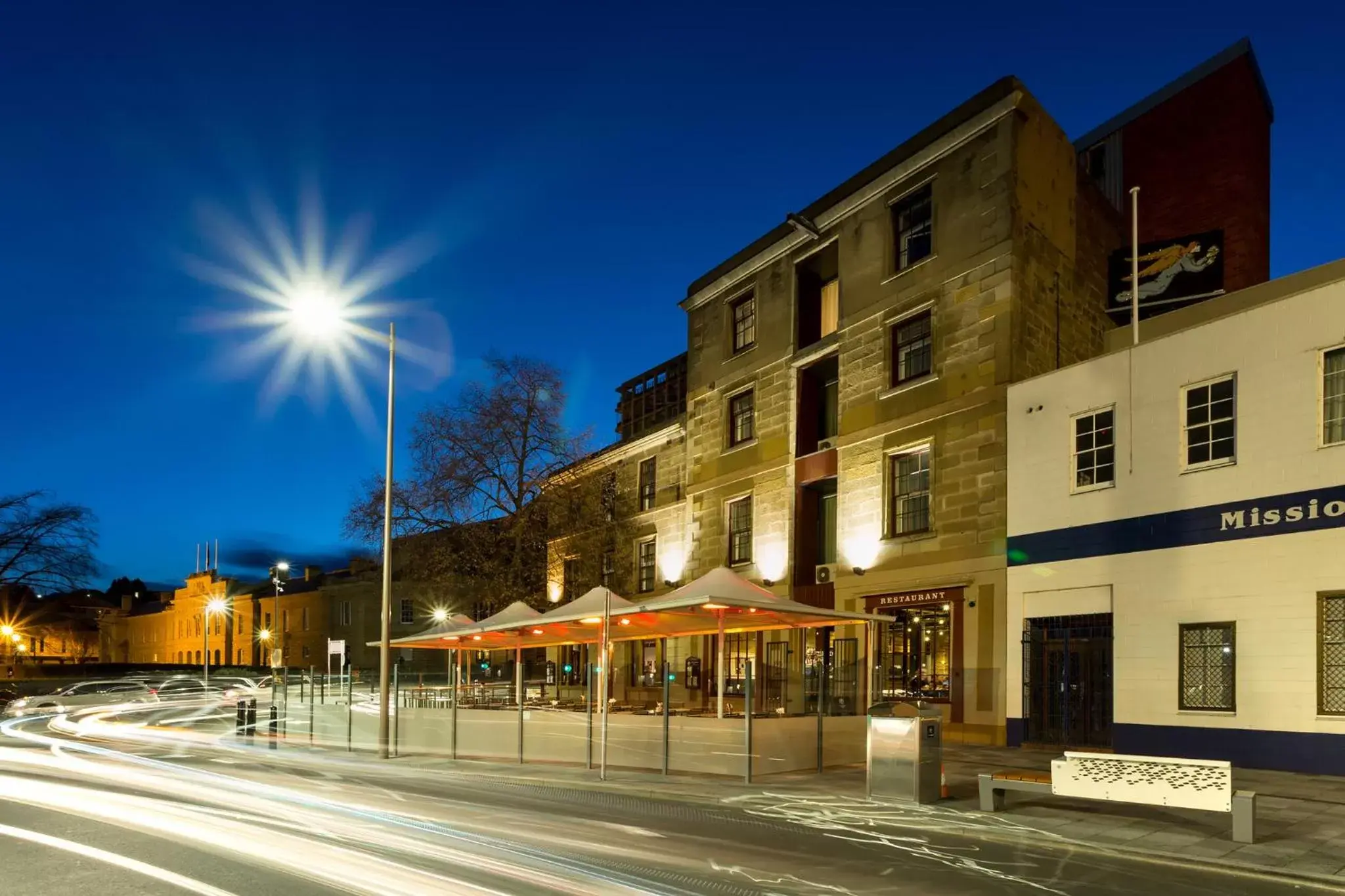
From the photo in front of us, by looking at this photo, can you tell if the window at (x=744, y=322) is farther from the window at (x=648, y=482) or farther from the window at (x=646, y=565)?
the window at (x=646, y=565)

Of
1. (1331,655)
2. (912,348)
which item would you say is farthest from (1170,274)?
(1331,655)

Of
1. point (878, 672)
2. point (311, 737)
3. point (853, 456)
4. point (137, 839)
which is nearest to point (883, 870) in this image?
point (137, 839)

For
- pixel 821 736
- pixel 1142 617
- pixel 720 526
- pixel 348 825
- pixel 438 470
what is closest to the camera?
pixel 348 825

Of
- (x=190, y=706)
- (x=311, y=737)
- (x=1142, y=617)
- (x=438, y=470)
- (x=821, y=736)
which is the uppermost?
(x=438, y=470)

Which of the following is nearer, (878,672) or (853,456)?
(878,672)

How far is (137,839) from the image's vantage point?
10727 millimetres

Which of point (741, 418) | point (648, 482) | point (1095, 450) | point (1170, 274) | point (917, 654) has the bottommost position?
point (917, 654)

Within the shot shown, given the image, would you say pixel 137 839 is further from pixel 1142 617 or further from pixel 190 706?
pixel 190 706

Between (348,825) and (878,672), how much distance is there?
1133 cm

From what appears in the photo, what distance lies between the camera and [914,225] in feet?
84.5

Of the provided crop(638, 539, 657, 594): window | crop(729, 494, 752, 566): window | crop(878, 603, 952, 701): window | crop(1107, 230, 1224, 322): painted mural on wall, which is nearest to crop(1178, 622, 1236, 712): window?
crop(878, 603, 952, 701): window

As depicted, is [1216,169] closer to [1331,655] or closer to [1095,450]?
[1095,450]

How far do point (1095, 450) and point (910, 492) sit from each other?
540 centimetres

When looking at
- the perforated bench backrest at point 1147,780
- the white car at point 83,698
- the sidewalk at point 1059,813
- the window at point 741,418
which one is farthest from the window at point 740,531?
the white car at point 83,698
